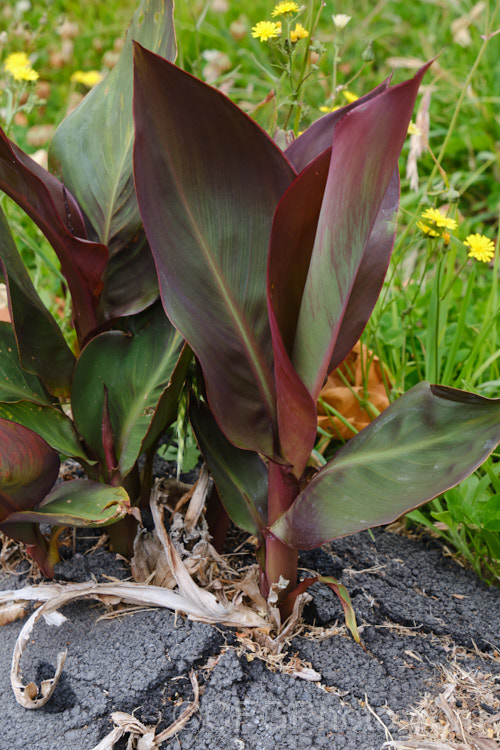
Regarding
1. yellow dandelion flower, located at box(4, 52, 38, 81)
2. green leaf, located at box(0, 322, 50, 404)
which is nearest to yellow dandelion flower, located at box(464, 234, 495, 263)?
green leaf, located at box(0, 322, 50, 404)

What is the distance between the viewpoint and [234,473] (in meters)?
1.02

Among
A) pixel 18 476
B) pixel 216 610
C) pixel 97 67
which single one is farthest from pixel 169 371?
pixel 97 67

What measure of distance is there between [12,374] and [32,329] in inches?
3.4

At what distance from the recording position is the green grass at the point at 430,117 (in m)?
1.25

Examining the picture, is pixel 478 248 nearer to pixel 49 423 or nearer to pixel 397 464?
pixel 397 464

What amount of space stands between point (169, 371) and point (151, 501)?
10.0 inches

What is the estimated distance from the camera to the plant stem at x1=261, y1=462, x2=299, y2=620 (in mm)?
942

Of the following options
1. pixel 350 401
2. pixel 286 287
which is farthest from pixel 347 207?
pixel 350 401

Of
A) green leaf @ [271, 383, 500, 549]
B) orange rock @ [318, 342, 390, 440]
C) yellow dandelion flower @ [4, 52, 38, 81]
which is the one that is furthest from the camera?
yellow dandelion flower @ [4, 52, 38, 81]

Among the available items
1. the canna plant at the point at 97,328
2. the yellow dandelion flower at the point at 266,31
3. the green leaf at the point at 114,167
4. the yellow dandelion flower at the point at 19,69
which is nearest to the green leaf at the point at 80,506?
the canna plant at the point at 97,328

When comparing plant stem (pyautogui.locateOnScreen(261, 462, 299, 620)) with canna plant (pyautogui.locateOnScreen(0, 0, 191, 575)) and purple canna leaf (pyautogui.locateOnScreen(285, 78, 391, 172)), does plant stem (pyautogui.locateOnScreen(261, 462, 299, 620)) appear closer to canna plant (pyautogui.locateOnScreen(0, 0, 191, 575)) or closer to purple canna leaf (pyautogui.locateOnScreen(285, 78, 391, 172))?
canna plant (pyautogui.locateOnScreen(0, 0, 191, 575))

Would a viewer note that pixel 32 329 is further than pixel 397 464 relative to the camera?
Yes

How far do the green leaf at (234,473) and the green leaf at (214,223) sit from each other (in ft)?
0.40

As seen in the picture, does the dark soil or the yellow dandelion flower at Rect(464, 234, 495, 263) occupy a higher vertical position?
the yellow dandelion flower at Rect(464, 234, 495, 263)
